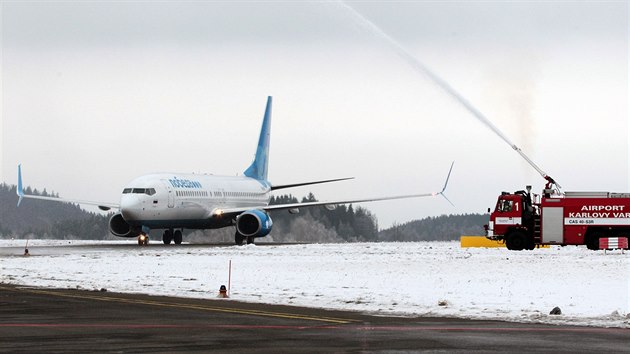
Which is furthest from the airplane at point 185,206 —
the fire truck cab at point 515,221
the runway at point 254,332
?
the runway at point 254,332

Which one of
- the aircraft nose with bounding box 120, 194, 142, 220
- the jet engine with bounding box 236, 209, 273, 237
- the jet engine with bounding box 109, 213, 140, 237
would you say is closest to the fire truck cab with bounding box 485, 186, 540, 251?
the jet engine with bounding box 236, 209, 273, 237

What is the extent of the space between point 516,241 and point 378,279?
27636 mm

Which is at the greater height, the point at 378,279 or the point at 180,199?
the point at 180,199

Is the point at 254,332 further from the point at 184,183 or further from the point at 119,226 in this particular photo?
the point at 119,226

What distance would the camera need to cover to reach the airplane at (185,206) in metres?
68.9

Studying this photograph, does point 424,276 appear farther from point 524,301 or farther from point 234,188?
point 234,188

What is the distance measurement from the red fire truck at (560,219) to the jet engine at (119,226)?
23.8 meters

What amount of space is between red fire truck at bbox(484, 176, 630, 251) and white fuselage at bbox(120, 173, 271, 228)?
20334 millimetres

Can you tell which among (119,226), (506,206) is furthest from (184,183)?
(506,206)

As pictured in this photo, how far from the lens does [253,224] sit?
73062 mm

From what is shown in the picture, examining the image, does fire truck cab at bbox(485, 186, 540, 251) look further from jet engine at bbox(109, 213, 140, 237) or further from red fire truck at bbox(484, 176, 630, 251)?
jet engine at bbox(109, 213, 140, 237)

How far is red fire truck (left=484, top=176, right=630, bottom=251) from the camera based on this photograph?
63.2 m

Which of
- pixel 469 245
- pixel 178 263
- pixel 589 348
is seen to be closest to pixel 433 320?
pixel 589 348

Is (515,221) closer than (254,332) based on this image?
No
